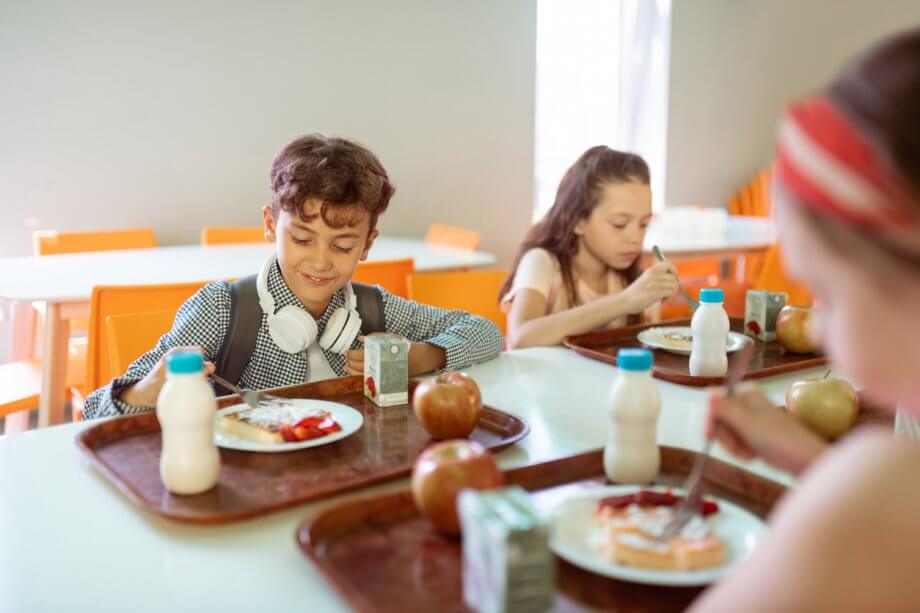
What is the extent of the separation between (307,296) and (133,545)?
87 cm

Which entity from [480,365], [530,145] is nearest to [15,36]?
[530,145]

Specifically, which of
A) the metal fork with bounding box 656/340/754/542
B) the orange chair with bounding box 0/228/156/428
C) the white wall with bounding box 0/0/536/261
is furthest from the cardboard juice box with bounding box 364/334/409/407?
the white wall with bounding box 0/0/536/261

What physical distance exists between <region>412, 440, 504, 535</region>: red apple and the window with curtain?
4735mm

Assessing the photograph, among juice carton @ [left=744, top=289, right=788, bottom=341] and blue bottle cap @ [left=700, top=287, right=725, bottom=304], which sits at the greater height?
blue bottle cap @ [left=700, top=287, right=725, bottom=304]

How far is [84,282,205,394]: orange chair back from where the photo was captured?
226 cm

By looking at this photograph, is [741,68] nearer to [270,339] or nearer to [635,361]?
[270,339]

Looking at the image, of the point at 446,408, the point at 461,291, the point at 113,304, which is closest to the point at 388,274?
the point at 461,291

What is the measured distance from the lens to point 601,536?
2.92 ft

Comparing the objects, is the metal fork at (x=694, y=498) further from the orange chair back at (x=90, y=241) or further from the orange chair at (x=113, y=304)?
the orange chair back at (x=90, y=241)

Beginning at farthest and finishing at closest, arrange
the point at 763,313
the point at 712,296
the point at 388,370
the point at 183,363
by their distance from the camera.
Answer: the point at 763,313 < the point at 712,296 < the point at 388,370 < the point at 183,363

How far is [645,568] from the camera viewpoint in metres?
0.83

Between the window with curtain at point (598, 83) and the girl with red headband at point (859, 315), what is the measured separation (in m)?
4.98

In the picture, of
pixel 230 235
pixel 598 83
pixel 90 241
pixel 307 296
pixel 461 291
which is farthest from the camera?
pixel 598 83

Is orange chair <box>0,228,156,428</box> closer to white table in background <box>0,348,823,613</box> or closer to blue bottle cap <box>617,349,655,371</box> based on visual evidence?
white table in background <box>0,348,823,613</box>
